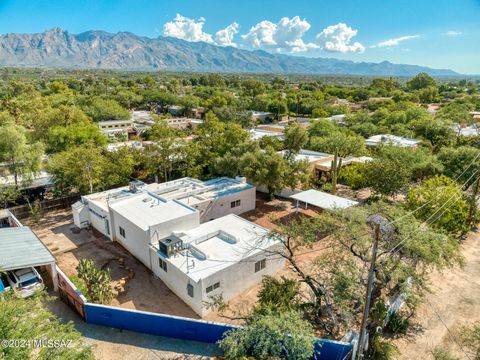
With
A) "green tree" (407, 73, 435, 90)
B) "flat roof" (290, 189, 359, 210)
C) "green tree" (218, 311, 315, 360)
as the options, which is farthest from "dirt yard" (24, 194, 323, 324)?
"green tree" (407, 73, 435, 90)

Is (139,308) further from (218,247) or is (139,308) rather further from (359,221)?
(359,221)

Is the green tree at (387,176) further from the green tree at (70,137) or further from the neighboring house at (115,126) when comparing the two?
the neighboring house at (115,126)

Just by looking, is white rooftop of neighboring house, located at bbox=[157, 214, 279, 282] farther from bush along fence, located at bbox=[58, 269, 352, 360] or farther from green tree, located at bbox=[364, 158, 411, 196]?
green tree, located at bbox=[364, 158, 411, 196]

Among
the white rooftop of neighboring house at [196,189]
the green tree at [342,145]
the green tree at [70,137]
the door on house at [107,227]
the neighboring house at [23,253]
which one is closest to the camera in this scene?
the neighboring house at [23,253]

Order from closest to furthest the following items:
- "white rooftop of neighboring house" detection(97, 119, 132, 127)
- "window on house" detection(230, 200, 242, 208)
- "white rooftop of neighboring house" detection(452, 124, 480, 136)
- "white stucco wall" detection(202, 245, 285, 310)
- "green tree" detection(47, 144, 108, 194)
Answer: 1. "white stucco wall" detection(202, 245, 285, 310)
2. "window on house" detection(230, 200, 242, 208)
3. "green tree" detection(47, 144, 108, 194)
4. "white rooftop of neighboring house" detection(452, 124, 480, 136)
5. "white rooftop of neighboring house" detection(97, 119, 132, 127)

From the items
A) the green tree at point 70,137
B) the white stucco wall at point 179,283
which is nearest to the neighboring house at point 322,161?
the white stucco wall at point 179,283

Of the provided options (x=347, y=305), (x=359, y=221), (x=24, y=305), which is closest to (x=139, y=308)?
(x=24, y=305)

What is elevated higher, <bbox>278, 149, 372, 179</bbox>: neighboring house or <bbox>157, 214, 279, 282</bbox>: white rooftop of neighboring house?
<bbox>278, 149, 372, 179</bbox>: neighboring house

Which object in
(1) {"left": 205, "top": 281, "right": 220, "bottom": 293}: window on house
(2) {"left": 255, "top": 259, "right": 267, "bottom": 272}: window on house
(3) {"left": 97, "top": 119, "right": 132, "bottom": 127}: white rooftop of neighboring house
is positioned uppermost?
(3) {"left": 97, "top": 119, "right": 132, "bottom": 127}: white rooftop of neighboring house
